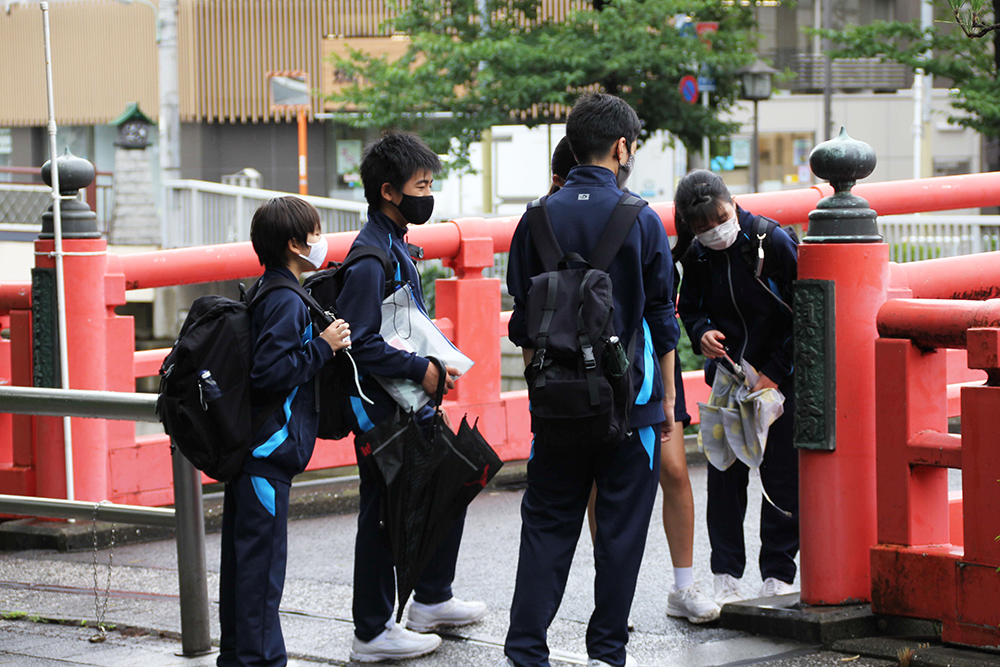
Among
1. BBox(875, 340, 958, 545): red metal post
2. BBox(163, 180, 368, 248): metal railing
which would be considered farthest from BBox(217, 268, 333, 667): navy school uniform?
BBox(163, 180, 368, 248): metal railing

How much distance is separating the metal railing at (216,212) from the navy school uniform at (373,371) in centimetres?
1239

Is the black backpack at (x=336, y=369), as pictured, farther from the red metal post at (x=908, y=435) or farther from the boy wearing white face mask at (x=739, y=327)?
the red metal post at (x=908, y=435)

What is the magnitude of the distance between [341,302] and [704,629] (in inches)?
64.5

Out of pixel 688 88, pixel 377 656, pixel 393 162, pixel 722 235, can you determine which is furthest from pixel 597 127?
pixel 688 88

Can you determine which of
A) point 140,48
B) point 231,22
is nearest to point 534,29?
point 231,22

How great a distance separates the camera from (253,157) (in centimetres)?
2950

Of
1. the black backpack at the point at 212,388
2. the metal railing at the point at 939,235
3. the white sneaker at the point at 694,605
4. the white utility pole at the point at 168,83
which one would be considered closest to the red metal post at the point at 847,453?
the white sneaker at the point at 694,605

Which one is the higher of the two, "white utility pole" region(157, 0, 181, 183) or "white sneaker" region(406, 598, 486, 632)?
"white utility pole" region(157, 0, 181, 183)

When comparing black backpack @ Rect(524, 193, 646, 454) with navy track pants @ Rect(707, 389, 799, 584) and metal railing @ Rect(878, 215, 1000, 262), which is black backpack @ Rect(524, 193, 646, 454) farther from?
metal railing @ Rect(878, 215, 1000, 262)

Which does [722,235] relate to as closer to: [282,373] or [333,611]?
[282,373]

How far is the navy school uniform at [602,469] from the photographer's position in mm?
3398

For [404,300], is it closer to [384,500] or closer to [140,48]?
[384,500]

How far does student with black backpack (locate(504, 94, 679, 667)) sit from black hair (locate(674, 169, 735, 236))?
531mm

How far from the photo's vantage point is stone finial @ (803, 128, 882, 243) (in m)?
3.79
